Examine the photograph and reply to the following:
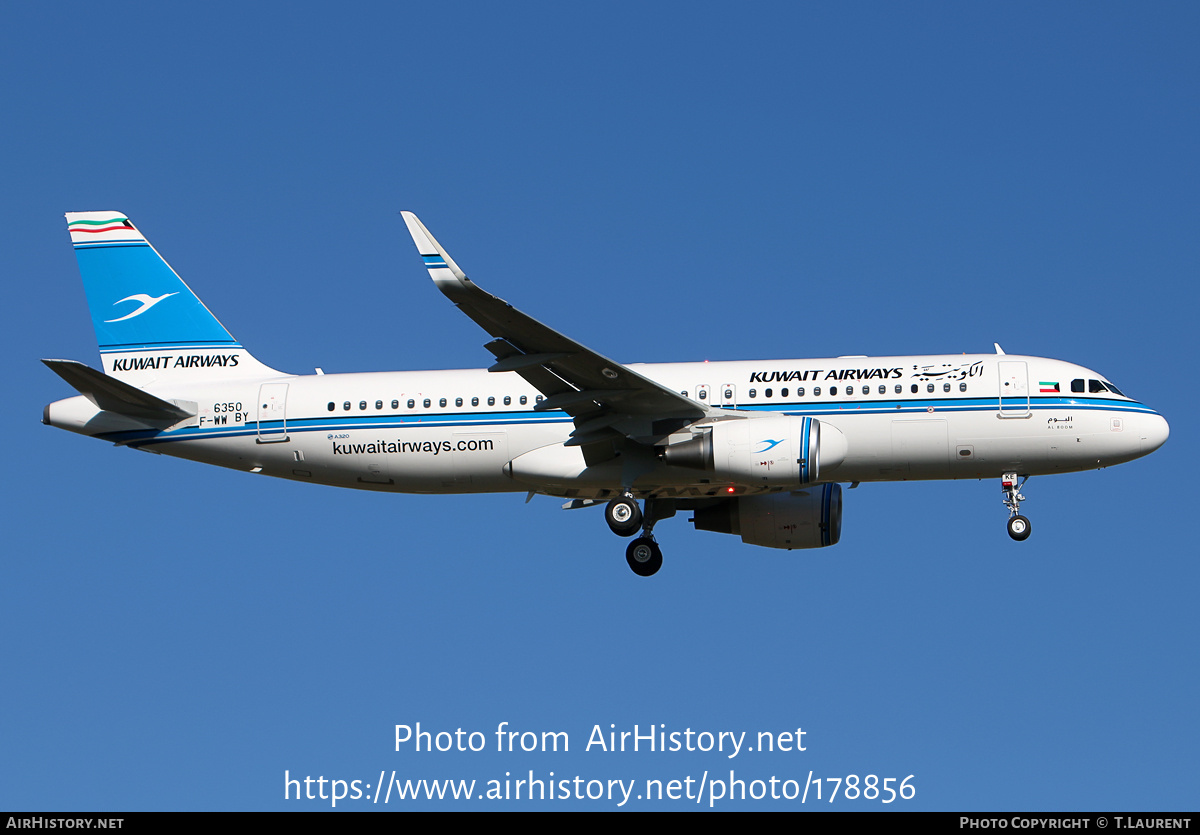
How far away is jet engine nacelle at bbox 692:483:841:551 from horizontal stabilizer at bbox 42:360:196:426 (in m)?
13.9

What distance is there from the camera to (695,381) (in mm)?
33562

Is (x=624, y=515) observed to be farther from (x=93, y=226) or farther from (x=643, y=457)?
(x=93, y=226)

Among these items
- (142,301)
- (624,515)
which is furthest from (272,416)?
(624,515)

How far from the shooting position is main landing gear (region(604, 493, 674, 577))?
113ft

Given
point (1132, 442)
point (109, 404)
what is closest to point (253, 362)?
point (109, 404)

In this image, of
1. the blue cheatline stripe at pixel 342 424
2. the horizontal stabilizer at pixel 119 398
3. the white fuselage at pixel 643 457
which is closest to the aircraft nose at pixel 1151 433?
the white fuselage at pixel 643 457

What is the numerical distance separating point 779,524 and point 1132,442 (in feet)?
27.9

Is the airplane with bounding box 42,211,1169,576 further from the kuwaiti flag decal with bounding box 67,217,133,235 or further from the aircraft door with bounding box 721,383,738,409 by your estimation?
the kuwaiti flag decal with bounding box 67,217,133,235

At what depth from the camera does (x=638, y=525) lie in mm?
34562

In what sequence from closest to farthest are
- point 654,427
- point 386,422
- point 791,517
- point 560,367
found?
point 560,367 < point 654,427 < point 386,422 < point 791,517

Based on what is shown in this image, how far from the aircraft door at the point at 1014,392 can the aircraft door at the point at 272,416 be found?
16.9 meters

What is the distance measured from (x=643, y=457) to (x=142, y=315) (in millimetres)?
14211

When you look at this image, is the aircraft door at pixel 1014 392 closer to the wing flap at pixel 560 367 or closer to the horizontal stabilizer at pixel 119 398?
the wing flap at pixel 560 367

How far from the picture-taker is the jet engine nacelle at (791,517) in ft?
117
